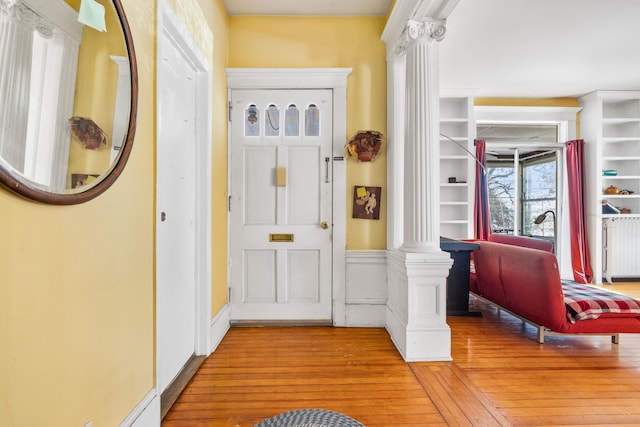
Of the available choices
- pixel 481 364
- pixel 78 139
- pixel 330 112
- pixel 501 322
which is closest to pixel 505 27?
pixel 330 112

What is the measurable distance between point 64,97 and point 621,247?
669 cm

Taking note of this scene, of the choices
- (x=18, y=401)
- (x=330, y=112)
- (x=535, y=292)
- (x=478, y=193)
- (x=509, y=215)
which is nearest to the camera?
(x=18, y=401)

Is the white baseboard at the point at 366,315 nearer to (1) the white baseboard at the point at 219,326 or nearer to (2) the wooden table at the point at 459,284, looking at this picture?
(2) the wooden table at the point at 459,284

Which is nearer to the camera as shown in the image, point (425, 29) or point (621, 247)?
point (425, 29)

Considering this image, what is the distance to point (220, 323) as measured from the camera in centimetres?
270

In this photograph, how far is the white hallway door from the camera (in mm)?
1781

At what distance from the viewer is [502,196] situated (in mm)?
5441

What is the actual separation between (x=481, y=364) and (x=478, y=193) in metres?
3.04

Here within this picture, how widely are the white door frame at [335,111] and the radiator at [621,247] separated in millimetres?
4533

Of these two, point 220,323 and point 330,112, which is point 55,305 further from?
point 330,112

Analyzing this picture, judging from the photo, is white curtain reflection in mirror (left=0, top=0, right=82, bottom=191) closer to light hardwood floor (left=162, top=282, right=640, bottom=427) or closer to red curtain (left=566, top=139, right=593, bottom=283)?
light hardwood floor (left=162, top=282, right=640, bottom=427)

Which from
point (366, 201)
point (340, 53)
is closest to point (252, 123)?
point (340, 53)

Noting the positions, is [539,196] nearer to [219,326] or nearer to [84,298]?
[219,326]

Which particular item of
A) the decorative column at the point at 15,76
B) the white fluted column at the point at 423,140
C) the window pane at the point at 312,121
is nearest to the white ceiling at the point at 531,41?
the white fluted column at the point at 423,140
